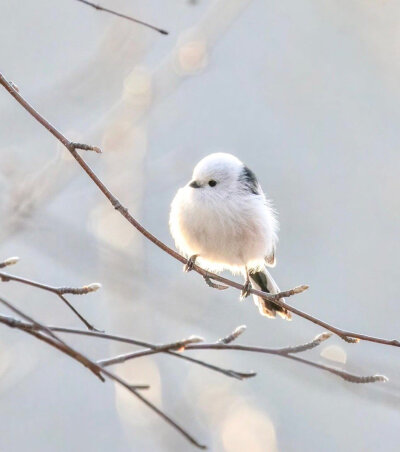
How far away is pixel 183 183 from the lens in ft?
12.9

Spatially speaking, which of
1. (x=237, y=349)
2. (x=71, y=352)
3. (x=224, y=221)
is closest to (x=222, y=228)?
(x=224, y=221)

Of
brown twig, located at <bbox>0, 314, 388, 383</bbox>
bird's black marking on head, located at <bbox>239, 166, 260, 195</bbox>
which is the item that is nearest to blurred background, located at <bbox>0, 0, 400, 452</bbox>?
bird's black marking on head, located at <bbox>239, 166, 260, 195</bbox>

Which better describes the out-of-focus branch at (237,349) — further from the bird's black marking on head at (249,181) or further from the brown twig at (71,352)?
the bird's black marking on head at (249,181)

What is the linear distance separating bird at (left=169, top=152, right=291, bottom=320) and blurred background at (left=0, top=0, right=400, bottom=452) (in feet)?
0.26

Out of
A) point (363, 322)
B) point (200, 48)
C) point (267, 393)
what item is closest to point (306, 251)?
point (363, 322)

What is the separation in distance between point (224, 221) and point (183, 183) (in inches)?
37.9

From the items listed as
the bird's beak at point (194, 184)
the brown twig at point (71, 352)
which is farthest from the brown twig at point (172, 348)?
the bird's beak at point (194, 184)

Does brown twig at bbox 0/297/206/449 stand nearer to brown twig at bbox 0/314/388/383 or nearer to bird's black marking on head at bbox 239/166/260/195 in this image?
brown twig at bbox 0/314/388/383

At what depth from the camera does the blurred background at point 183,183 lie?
264 centimetres

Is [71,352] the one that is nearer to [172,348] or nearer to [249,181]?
[172,348]

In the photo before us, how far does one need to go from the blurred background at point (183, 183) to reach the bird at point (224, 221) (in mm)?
78

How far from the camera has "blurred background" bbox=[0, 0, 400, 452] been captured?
104 inches

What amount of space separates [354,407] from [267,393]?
0.50 m

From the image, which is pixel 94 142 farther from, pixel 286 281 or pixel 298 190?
pixel 286 281
